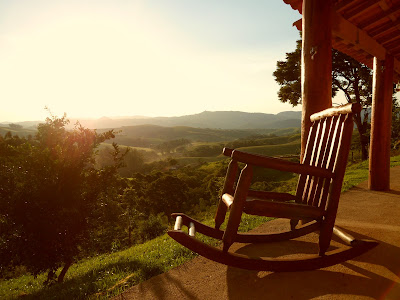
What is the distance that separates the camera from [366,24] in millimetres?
4418

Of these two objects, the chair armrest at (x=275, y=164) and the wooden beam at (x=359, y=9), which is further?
the wooden beam at (x=359, y=9)

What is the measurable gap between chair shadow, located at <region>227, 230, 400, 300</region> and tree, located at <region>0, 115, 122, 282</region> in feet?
18.2

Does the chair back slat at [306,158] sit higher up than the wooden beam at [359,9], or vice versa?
the wooden beam at [359,9]

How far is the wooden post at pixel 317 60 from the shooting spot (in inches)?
124

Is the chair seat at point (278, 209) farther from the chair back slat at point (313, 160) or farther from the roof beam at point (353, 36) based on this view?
the roof beam at point (353, 36)

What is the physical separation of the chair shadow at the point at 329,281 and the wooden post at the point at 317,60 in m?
1.61

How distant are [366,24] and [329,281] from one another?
15.3ft

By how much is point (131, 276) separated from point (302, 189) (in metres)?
2.19

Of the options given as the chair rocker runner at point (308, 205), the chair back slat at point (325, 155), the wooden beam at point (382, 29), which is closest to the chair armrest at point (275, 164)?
the chair rocker runner at point (308, 205)

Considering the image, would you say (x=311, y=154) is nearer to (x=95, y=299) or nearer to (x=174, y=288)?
(x=174, y=288)

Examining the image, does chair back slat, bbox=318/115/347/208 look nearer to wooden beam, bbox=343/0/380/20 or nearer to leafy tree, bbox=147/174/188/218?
wooden beam, bbox=343/0/380/20

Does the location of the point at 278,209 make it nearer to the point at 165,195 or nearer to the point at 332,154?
the point at 332,154

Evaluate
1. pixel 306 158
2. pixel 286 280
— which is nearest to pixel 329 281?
pixel 286 280

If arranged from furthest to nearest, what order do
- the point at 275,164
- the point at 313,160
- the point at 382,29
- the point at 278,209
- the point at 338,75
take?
1. the point at 338,75
2. the point at 382,29
3. the point at 313,160
4. the point at 278,209
5. the point at 275,164
